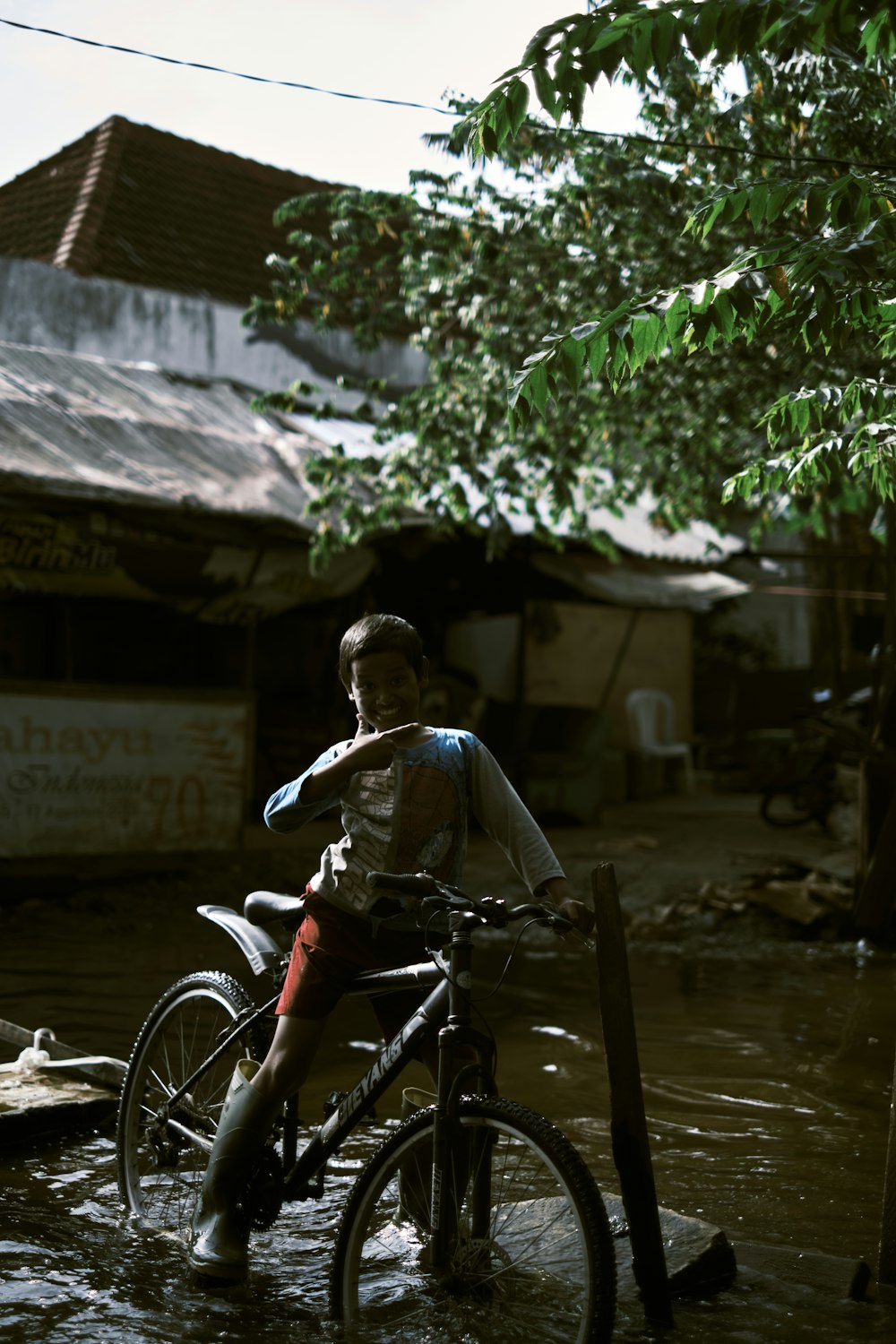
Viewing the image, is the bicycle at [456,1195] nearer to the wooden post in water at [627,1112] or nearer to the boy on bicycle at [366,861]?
the boy on bicycle at [366,861]

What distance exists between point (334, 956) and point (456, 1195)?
0.64m

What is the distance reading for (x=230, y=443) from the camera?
→ 1142 cm

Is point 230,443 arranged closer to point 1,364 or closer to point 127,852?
point 1,364

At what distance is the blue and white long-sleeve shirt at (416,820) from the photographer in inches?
128

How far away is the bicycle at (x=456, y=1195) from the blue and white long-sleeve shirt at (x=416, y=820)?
5.8 inches

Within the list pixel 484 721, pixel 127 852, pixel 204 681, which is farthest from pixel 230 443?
pixel 484 721

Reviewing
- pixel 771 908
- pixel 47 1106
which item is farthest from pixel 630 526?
pixel 47 1106

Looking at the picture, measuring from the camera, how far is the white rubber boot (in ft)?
10.8

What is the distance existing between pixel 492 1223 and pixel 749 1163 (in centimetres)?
200

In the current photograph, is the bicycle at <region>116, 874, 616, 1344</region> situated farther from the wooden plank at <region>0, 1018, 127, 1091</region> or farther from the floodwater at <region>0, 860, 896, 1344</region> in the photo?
the wooden plank at <region>0, 1018, 127, 1091</region>

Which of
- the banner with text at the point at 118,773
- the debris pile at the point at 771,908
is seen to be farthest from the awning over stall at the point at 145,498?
the debris pile at the point at 771,908

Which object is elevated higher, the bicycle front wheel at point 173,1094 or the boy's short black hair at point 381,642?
the boy's short black hair at point 381,642

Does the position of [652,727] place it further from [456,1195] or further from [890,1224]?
[456,1195]

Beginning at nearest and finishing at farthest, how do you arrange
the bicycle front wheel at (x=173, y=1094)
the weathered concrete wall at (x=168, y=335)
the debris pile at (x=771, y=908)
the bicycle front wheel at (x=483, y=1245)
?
1. the bicycle front wheel at (x=483, y=1245)
2. the bicycle front wheel at (x=173, y=1094)
3. the debris pile at (x=771, y=908)
4. the weathered concrete wall at (x=168, y=335)
